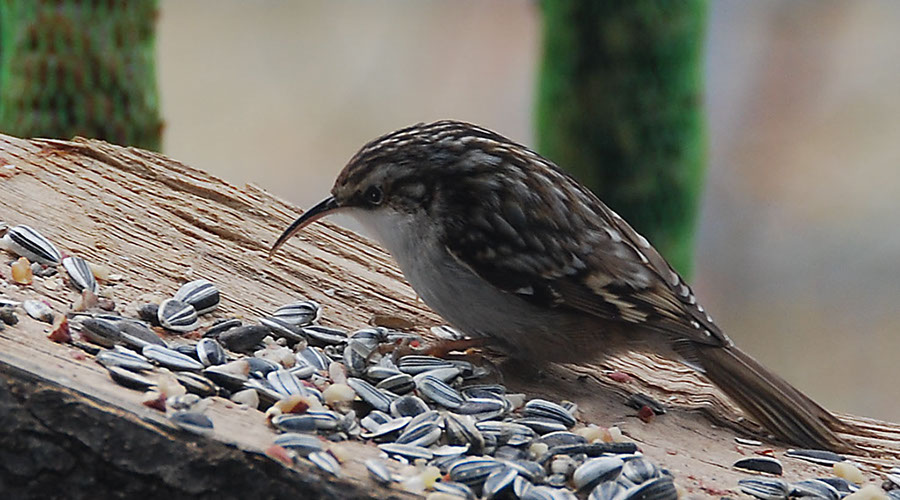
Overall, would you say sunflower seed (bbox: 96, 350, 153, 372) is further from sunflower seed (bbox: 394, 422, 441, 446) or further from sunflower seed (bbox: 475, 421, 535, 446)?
sunflower seed (bbox: 475, 421, 535, 446)

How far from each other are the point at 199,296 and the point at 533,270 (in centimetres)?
80

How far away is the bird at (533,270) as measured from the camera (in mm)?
2500

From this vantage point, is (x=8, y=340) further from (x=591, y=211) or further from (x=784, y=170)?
(x=784, y=170)

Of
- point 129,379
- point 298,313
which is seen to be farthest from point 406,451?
point 298,313

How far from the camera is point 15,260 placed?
237 centimetres

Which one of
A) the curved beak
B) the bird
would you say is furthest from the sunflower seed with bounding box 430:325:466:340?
the curved beak

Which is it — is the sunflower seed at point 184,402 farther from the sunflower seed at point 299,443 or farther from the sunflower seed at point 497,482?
the sunflower seed at point 497,482

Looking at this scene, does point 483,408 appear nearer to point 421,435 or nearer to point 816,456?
point 421,435

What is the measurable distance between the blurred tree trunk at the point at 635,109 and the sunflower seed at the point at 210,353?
2.27m

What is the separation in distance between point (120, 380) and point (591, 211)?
4.20 feet

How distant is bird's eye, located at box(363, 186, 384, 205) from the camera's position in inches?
104

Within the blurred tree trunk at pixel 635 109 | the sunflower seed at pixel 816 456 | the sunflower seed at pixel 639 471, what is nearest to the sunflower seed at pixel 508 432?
the sunflower seed at pixel 639 471

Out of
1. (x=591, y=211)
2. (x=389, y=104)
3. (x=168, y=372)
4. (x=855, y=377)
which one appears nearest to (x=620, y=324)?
(x=591, y=211)

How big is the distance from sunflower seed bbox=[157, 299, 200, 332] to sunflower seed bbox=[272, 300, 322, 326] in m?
0.22
